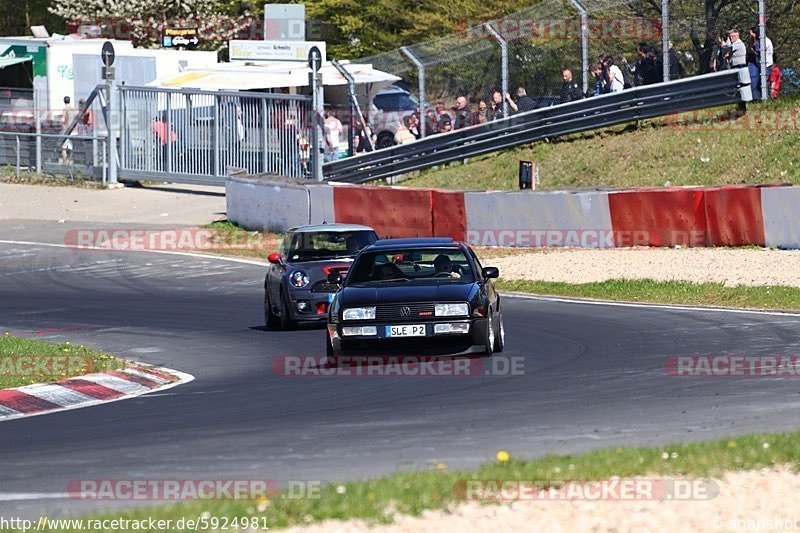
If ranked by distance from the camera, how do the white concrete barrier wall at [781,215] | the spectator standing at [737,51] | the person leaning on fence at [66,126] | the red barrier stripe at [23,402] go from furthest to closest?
the person leaning on fence at [66,126]
the spectator standing at [737,51]
the white concrete barrier wall at [781,215]
the red barrier stripe at [23,402]

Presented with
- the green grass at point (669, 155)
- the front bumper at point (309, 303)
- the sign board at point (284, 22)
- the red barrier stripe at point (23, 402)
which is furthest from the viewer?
the sign board at point (284, 22)

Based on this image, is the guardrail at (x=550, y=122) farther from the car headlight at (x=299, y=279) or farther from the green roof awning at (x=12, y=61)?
the car headlight at (x=299, y=279)

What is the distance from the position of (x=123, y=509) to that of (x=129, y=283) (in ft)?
54.2

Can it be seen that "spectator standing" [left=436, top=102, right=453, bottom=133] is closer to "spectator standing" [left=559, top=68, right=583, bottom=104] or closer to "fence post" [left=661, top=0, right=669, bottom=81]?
"spectator standing" [left=559, top=68, right=583, bottom=104]

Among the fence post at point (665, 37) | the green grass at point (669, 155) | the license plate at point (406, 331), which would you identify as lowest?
the license plate at point (406, 331)

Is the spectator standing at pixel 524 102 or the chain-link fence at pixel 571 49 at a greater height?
the chain-link fence at pixel 571 49

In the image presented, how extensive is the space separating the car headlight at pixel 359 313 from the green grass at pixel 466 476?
5.18m

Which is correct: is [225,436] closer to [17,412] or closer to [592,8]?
[17,412]

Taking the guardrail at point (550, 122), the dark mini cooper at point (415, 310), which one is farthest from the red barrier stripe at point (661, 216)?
the dark mini cooper at point (415, 310)

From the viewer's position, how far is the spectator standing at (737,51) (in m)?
27.9

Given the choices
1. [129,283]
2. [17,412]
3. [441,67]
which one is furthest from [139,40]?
[17,412]

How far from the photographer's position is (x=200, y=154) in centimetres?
3578

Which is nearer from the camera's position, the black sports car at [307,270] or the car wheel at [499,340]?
the car wheel at [499,340]

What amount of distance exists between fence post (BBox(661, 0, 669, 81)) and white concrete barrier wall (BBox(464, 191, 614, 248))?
5.32 metres
